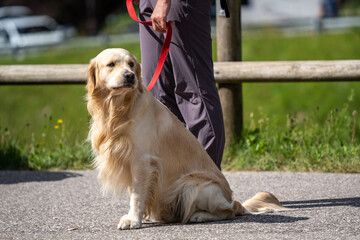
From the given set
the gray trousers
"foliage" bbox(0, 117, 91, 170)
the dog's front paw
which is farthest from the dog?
"foliage" bbox(0, 117, 91, 170)

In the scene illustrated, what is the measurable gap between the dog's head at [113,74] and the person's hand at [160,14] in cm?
32

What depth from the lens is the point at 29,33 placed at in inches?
920

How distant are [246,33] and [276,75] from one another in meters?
14.2

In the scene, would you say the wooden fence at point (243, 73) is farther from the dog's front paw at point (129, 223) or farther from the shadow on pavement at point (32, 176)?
the dog's front paw at point (129, 223)

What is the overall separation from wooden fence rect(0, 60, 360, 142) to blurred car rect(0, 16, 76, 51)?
52.6 ft

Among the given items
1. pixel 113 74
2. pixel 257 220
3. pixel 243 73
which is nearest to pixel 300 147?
pixel 243 73

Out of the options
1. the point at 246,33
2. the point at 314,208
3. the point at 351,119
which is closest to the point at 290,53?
the point at 246,33

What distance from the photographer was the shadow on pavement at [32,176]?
5281 mm

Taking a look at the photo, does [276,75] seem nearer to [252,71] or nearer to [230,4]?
[252,71]

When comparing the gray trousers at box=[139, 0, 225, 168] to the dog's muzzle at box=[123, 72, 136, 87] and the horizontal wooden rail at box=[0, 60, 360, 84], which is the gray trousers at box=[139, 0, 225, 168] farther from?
the horizontal wooden rail at box=[0, 60, 360, 84]

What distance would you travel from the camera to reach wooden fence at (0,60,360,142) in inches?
208

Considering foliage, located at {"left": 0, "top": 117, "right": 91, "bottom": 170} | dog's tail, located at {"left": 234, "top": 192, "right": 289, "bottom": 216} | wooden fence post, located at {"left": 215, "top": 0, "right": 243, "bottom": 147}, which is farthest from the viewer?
foliage, located at {"left": 0, "top": 117, "right": 91, "bottom": 170}

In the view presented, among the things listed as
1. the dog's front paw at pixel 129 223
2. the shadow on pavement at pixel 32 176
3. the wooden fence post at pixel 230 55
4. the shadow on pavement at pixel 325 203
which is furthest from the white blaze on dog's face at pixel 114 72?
the wooden fence post at pixel 230 55

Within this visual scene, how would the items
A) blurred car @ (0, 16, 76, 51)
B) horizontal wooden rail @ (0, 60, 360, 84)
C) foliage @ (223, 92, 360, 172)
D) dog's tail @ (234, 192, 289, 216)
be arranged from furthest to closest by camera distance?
blurred car @ (0, 16, 76, 51), foliage @ (223, 92, 360, 172), horizontal wooden rail @ (0, 60, 360, 84), dog's tail @ (234, 192, 289, 216)
